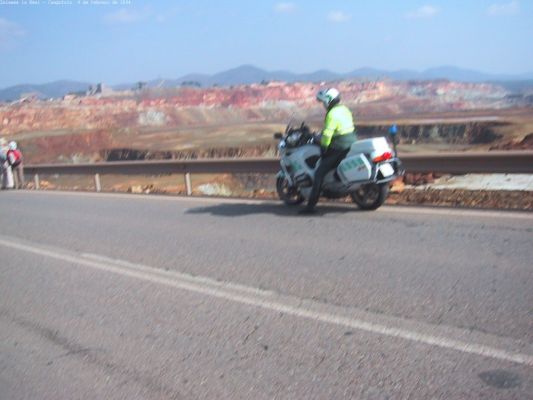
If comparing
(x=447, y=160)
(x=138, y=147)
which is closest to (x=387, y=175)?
(x=447, y=160)

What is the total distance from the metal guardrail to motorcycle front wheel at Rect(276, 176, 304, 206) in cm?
197

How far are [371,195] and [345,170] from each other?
0.66 metres

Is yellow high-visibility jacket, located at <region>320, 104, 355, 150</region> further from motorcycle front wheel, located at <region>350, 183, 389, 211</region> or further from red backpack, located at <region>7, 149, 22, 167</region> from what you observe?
red backpack, located at <region>7, 149, 22, 167</region>

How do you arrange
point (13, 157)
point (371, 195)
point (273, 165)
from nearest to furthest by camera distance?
point (371, 195)
point (273, 165)
point (13, 157)

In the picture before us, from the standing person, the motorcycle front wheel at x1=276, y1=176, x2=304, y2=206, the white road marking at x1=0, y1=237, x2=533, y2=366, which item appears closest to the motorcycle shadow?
the motorcycle front wheel at x1=276, y1=176, x2=304, y2=206

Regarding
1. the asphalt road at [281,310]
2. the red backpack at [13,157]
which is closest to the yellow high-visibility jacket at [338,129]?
the asphalt road at [281,310]

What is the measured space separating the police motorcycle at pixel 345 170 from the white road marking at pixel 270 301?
3469 mm

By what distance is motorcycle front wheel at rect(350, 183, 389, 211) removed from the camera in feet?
31.4

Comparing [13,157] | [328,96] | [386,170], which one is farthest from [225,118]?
[386,170]

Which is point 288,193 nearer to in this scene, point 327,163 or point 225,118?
point 327,163

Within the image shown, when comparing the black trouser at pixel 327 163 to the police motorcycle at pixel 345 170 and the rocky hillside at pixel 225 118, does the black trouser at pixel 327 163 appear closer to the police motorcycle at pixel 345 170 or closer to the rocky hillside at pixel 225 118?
the police motorcycle at pixel 345 170

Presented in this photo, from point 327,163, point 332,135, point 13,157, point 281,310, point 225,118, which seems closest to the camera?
point 281,310

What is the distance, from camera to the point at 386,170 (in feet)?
30.5

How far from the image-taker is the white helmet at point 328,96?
936 centimetres
